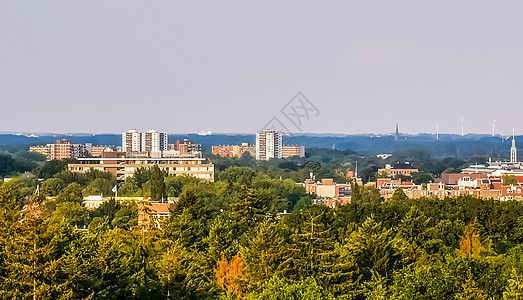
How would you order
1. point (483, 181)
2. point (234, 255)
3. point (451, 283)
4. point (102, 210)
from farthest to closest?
point (483, 181), point (102, 210), point (234, 255), point (451, 283)

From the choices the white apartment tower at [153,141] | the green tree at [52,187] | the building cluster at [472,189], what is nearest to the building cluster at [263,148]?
the white apartment tower at [153,141]

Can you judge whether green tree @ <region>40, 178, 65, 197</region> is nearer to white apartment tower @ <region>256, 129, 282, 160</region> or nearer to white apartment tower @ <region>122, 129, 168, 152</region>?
white apartment tower @ <region>122, 129, 168, 152</region>

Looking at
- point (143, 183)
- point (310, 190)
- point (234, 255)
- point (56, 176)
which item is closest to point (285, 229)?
point (234, 255)

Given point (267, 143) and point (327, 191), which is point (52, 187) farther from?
point (267, 143)

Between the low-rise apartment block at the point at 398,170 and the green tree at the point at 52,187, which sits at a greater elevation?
the green tree at the point at 52,187

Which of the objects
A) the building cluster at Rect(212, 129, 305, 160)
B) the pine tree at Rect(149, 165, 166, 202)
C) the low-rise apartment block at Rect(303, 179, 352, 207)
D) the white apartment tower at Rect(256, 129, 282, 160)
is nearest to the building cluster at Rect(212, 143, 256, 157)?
the building cluster at Rect(212, 129, 305, 160)

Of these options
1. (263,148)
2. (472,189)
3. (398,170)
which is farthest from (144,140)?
(472,189)

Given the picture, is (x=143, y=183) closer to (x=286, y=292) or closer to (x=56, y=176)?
(x=56, y=176)

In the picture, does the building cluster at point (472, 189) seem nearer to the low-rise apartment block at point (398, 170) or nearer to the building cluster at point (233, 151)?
the low-rise apartment block at point (398, 170)
